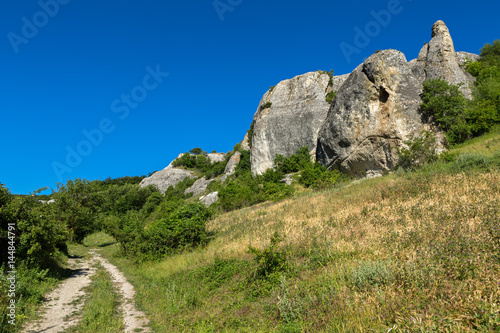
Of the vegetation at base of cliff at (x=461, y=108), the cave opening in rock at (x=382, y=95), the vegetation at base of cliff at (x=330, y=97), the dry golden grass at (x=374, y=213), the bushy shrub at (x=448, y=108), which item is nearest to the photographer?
the dry golden grass at (x=374, y=213)

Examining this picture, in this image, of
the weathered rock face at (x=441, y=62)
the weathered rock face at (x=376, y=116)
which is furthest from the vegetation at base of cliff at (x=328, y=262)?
the weathered rock face at (x=441, y=62)

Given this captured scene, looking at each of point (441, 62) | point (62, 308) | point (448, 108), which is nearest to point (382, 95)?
point (448, 108)

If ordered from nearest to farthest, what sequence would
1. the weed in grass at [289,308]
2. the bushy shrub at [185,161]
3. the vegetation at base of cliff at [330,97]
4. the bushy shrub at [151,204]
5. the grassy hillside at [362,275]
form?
the grassy hillside at [362,275]
the weed in grass at [289,308]
the vegetation at base of cliff at [330,97]
the bushy shrub at [151,204]
the bushy shrub at [185,161]

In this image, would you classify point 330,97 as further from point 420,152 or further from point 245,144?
point 420,152

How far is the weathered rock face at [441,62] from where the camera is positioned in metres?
30.1

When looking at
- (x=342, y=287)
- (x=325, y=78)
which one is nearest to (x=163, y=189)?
(x=325, y=78)

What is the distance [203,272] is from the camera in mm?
10570

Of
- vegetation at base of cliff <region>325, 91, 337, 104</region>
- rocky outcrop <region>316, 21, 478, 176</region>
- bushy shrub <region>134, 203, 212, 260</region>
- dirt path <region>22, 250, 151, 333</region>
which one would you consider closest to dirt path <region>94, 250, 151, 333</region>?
dirt path <region>22, 250, 151, 333</region>

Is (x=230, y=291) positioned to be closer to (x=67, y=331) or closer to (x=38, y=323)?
(x=67, y=331)

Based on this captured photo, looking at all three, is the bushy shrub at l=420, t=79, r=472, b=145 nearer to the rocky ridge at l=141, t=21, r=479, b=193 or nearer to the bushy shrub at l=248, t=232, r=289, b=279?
the rocky ridge at l=141, t=21, r=479, b=193

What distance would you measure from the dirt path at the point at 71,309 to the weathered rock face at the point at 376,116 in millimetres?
26500

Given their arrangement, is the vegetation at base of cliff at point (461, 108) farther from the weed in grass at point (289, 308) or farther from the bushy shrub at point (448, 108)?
the weed in grass at point (289, 308)

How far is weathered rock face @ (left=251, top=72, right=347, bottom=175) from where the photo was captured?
44.7 meters

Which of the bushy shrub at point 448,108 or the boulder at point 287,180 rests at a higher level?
the bushy shrub at point 448,108
